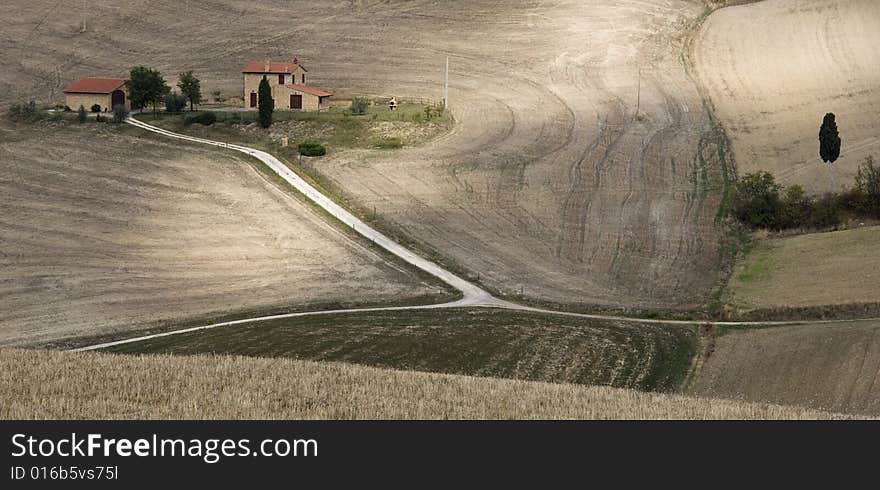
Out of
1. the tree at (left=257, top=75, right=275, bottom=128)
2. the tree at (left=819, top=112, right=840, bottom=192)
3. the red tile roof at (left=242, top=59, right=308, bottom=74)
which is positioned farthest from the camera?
the red tile roof at (left=242, top=59, right=308, bottom=74)

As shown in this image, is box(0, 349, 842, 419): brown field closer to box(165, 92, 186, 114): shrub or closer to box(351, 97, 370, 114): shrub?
box(351, 97, 370, 114): shrub

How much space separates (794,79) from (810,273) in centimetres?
4324

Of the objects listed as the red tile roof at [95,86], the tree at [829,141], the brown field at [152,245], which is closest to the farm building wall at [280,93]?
the red tile roof at [95,86]

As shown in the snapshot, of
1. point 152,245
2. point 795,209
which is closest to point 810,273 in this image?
point 795,209

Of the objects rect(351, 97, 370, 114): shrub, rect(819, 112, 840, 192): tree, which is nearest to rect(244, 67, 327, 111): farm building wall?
rect(351, 97, 370, 114): shrub

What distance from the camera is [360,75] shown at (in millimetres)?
122125

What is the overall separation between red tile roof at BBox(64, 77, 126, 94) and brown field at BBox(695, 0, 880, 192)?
46344 millimetres

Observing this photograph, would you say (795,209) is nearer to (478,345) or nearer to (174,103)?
(478,345)

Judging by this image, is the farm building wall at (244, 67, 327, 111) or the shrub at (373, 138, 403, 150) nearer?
the shrub at (373, 138, 403, 150)

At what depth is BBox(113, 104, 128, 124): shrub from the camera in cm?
10931

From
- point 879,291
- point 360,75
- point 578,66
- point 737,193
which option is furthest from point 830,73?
point 879,291

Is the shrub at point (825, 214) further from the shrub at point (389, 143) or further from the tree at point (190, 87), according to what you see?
the tree at point (190, 87)

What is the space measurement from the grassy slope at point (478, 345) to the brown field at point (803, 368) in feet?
5.84

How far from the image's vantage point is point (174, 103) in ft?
367
